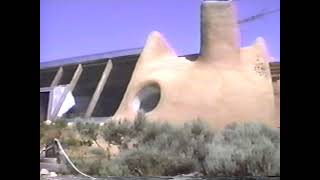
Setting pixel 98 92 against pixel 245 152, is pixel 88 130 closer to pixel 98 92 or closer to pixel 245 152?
pixel 98 92

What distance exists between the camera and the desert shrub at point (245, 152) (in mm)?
5469

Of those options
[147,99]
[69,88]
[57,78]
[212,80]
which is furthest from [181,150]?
[57,78]

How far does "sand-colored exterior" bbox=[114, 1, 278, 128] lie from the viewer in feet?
18.1

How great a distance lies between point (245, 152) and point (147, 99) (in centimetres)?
77

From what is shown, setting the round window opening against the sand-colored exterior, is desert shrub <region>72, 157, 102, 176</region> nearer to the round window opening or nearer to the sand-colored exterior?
the sand-colored exterior

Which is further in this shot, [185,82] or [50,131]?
[185,82]

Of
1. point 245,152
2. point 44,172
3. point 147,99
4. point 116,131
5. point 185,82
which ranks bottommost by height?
point 44,172

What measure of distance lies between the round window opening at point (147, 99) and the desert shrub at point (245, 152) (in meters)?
0.48

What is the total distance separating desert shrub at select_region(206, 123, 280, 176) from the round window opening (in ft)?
1.58

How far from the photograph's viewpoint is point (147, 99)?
5547 millimetres

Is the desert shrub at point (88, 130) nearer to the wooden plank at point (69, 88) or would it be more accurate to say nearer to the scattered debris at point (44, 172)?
the wooden plank at point (69, 88)

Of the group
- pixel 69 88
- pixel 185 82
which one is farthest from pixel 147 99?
pixel 69 88

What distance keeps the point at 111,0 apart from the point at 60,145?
1.05m

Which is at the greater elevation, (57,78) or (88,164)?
(57,78)
